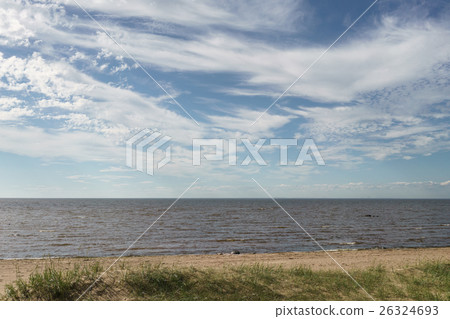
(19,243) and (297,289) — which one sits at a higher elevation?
(297,289)

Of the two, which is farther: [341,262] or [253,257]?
[253,257]

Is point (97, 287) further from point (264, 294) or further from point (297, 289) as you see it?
point (297, 289)

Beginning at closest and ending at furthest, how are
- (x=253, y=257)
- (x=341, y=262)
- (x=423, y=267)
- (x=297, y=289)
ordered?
(x=297, y=289), (x=423, y=267), (x=341, y=262), (x=253, y=257)

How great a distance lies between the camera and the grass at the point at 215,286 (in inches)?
349

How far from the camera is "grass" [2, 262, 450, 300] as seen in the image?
8.87 metres

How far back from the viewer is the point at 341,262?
17.4 metres

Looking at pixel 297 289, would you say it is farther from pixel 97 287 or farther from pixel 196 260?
pixel 196 260

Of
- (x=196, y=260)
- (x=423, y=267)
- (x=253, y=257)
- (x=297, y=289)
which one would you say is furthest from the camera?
(x=253, y=257)

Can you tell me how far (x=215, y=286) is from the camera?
960 cm
